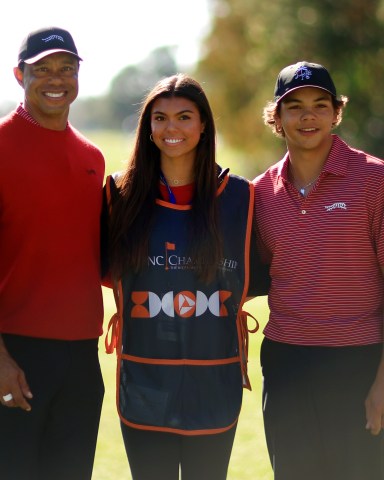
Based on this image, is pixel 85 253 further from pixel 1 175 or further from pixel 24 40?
pixel 24 40

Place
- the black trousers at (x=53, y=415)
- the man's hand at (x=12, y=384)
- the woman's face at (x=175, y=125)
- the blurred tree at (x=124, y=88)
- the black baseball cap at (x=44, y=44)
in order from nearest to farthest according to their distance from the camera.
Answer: the man's hand at (x=12, y=384) < the black trousers at (x=53, y=415) < the woman's face at (x=175, y=125) < the black baseball cap at (x=44, y=44) < the blurred tree at (x=124, y=88)

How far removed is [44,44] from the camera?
421cm

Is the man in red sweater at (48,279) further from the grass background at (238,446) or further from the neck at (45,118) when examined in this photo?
the grass background at (238,446)

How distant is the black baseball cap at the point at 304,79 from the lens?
4.14 meters

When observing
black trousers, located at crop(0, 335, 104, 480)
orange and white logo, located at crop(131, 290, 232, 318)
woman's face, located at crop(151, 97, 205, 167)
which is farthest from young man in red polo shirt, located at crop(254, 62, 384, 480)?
black trousers, located at crop(0, 335, 104, 480)

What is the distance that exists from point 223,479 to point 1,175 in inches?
65.6

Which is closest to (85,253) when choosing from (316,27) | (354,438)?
(354,438)

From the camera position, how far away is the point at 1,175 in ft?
12.9

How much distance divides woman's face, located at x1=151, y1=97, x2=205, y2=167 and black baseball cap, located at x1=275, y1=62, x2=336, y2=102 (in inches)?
17.6

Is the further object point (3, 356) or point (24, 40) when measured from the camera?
point (24, 40)

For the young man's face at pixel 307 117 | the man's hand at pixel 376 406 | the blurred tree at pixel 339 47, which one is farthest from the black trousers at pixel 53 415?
the blurred tree at pixel 339 47

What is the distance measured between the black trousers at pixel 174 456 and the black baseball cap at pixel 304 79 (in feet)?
5.39

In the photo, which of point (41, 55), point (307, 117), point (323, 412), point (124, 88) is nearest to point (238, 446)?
point (323, 412)

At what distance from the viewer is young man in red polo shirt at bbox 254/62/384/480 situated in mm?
3965
